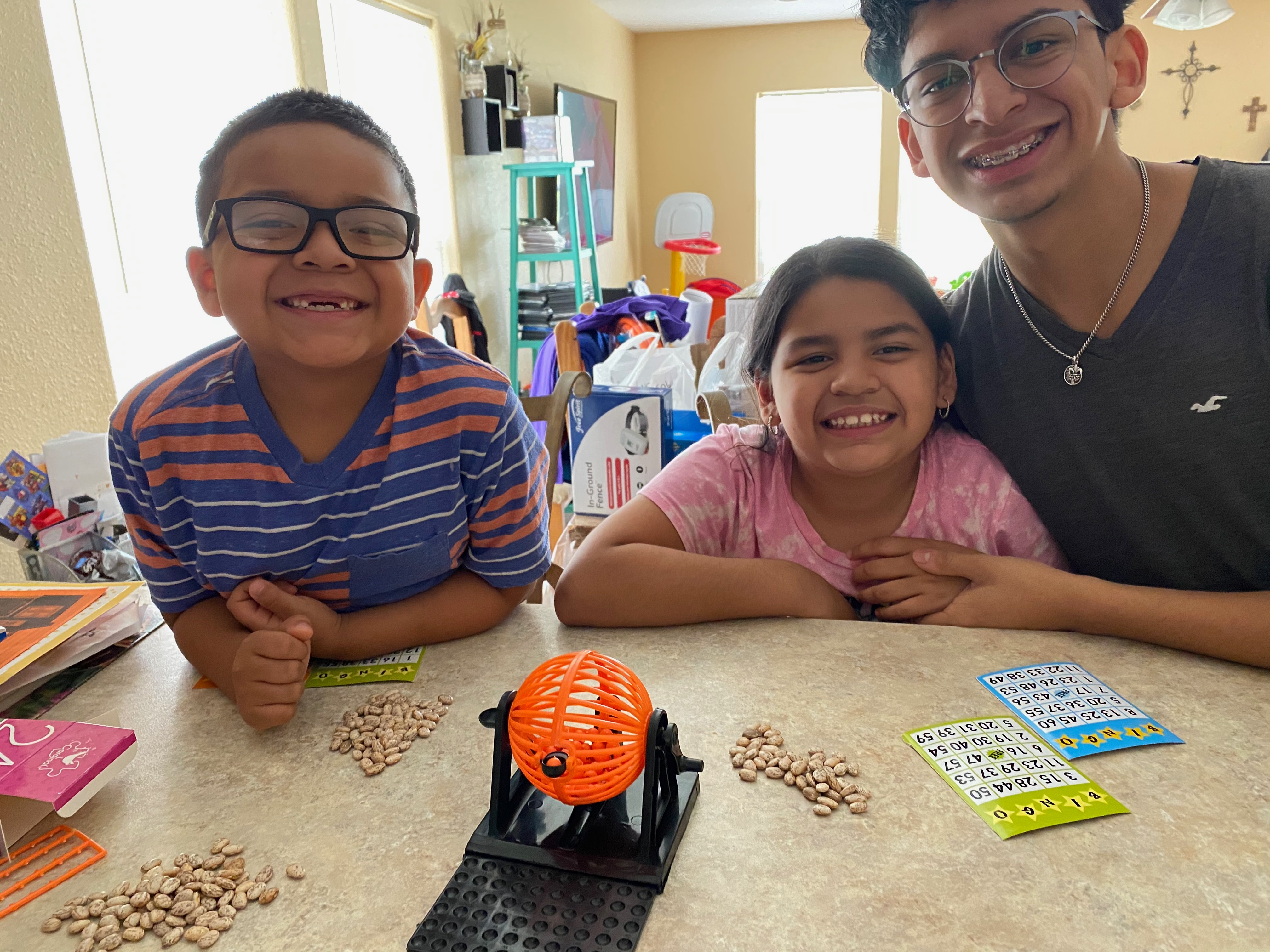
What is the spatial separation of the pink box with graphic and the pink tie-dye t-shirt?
0.72 meters

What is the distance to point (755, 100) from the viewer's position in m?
7.39

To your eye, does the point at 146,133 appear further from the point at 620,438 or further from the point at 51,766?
the point at 51,766

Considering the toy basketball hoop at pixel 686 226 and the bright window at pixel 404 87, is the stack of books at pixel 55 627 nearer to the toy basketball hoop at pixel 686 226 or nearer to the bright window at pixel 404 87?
the bright window at pixel 404 87

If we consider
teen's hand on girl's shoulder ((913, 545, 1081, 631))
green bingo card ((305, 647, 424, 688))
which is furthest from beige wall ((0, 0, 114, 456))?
teen's hand on girl's shoulder ((913, 545, 1081, 631))

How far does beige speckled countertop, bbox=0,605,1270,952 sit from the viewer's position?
58cm

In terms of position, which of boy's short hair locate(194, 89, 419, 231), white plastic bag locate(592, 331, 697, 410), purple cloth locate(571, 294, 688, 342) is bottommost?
white plastic bag locate(592, 331, 697, 410)

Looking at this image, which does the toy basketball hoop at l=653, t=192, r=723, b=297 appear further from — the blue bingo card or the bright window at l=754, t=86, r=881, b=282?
the blue bingo card

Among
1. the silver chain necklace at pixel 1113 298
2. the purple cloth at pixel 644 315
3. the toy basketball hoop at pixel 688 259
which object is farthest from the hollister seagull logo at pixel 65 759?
the toy basketball hoop at pixel 688 259

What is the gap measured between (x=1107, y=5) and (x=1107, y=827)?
0.97 metres

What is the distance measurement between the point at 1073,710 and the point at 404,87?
4010 mm

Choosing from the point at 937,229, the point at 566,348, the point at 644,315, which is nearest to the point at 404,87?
the point at 644,315

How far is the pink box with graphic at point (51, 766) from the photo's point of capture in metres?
0.69

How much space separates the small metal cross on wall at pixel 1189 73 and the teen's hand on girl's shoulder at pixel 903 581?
293 inches

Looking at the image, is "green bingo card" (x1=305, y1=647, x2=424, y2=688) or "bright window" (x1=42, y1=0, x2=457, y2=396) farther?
"bright window" (x1=42, y1=0, x2=457, y2=396)
